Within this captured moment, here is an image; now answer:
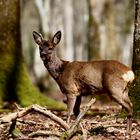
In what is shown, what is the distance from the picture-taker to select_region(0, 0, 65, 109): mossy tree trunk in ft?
45.5

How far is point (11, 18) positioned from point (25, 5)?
38460mm

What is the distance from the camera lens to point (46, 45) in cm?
1048

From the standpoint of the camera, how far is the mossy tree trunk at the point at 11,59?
13867 mm

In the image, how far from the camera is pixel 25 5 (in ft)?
171

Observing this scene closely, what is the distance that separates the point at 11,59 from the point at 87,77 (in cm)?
431

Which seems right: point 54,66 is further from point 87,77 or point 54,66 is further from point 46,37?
point 46,37

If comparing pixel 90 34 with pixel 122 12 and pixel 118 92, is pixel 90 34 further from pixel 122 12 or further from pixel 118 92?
pixel 122 12

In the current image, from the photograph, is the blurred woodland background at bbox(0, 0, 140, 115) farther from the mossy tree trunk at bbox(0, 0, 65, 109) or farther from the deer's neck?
the deer's neck

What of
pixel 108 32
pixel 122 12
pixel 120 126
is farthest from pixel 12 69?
pixel 122 12

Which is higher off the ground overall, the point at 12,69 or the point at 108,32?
the point at 12,69

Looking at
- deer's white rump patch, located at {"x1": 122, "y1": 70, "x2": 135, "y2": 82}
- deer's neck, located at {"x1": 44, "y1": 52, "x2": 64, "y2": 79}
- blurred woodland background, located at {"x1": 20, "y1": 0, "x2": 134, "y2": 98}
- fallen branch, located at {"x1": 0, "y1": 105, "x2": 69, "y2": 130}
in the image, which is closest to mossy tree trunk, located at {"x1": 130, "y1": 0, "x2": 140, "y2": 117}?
deer's white rump patch, located at {"x1": 122, "y1": 70, "x2": 135, "y2": 82}

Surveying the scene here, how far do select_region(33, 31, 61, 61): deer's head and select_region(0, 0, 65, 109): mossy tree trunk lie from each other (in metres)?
3.46

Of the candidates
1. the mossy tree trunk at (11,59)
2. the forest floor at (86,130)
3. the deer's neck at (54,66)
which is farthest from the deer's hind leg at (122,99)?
the mossy tree trunk at (11,59)

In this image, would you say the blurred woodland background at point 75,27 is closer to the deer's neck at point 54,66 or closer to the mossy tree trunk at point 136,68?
the mossy tree trunk at point 136,68
